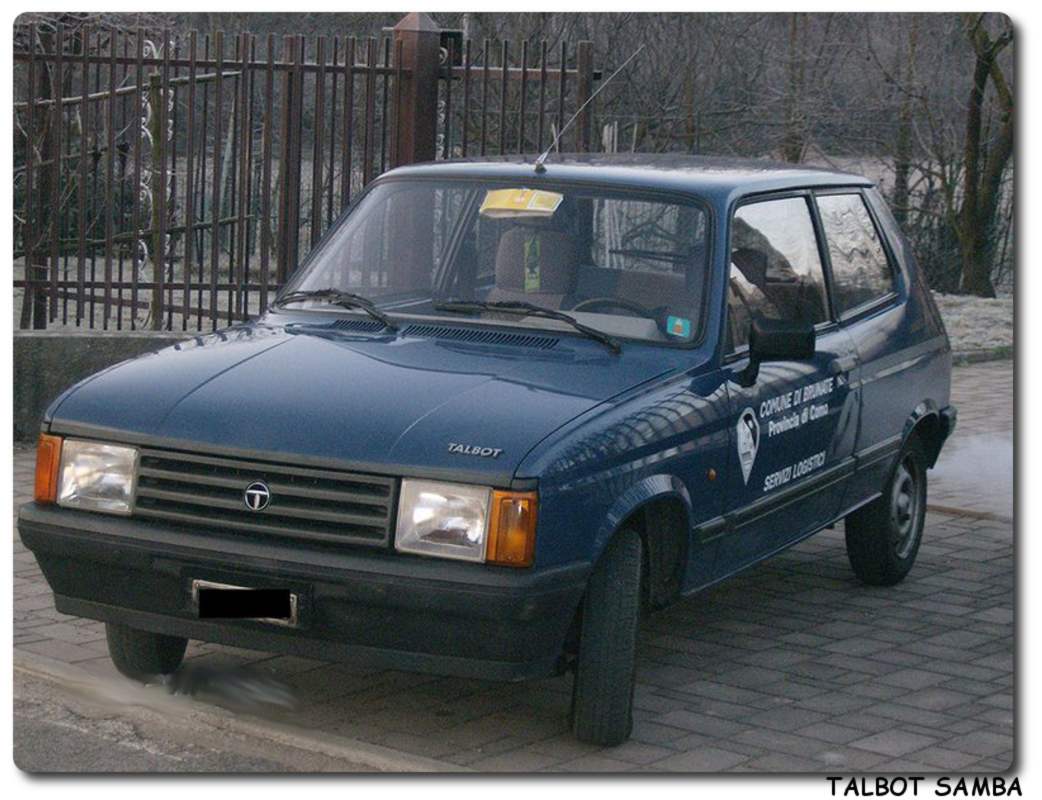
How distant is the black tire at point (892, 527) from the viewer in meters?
7.12

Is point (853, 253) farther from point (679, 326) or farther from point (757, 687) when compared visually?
point (757, 687)

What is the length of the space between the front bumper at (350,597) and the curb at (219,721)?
30cm

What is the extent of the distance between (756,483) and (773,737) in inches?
38.1

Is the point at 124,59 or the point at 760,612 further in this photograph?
the point at 124,59

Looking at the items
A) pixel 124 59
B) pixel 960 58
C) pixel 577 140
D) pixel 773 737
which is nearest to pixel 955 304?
pixel 960 58

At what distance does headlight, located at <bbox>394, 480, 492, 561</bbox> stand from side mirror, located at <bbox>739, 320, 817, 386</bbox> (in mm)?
1482

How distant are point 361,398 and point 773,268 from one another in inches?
77.8

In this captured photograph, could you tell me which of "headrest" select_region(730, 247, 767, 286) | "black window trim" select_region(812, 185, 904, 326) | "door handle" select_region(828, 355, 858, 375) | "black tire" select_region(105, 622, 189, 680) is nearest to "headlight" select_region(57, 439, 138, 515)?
"black tire" select_region(105, 622, 189, 680)

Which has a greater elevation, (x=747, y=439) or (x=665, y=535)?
(x=747, y=439)

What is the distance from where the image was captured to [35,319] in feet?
34.4

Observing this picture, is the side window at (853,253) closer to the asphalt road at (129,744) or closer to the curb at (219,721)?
the curb at (219,721)

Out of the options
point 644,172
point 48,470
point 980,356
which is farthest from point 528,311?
point 980,356

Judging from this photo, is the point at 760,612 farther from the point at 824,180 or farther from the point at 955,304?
the point at 955,304

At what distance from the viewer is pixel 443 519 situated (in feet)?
15.1
